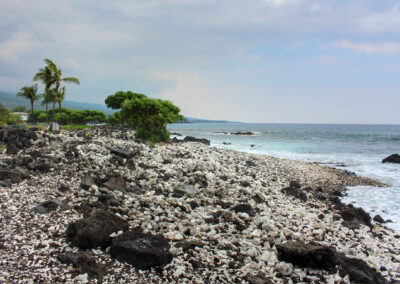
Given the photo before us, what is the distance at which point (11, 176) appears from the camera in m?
9.20

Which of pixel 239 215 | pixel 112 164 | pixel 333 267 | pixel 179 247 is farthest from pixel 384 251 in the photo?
pixel 112 164

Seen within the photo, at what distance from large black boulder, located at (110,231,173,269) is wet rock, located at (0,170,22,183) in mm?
5579

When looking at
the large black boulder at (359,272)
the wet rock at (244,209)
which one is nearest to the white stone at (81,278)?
the wet rock at (244,209)

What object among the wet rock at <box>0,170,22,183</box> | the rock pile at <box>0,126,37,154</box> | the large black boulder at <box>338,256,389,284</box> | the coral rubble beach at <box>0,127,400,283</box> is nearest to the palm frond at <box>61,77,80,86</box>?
the rock pile at <box>0,126,37,154</box>

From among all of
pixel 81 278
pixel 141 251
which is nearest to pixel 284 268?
pixel 141 251

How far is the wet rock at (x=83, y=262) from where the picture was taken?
4973 millimetres

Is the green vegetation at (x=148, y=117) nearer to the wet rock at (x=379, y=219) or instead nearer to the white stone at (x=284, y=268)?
the wet rock at (x=379, y=219)

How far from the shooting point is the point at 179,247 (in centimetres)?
601

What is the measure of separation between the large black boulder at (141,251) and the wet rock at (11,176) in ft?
18.3

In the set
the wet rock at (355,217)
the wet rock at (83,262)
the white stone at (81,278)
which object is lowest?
the wet rock at (355,217)

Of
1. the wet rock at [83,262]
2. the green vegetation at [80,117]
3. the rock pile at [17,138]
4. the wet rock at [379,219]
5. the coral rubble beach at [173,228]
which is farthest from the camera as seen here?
the green vegetation at [80,117]

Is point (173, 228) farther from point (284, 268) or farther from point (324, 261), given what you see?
point (324, 261)

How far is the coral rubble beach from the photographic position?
5.27 meters

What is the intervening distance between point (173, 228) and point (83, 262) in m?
2.30
